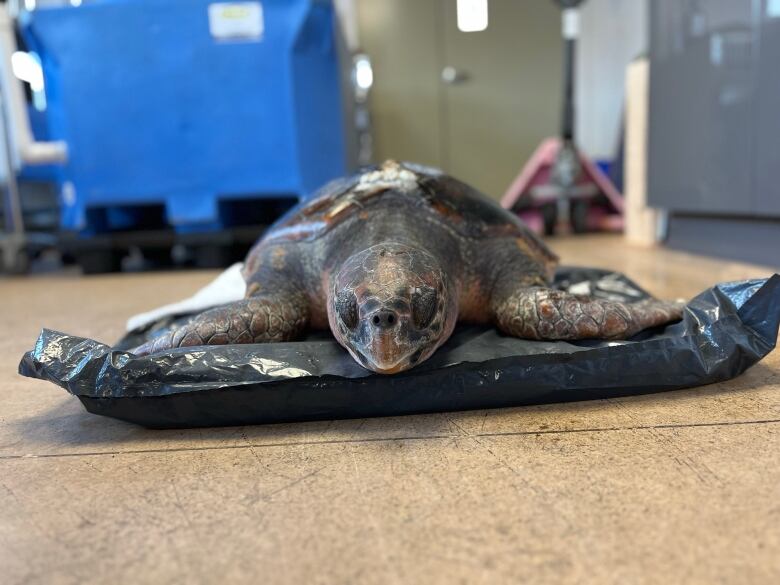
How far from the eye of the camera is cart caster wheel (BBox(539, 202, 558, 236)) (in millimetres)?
4141

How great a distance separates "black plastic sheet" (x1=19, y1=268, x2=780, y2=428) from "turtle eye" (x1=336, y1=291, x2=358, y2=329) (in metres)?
0.07

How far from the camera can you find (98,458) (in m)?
0.84

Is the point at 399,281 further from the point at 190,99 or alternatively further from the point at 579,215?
the point at 579,215

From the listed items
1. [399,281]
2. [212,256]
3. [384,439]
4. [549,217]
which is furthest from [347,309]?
[549,217]

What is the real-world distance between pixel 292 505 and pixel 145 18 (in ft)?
9.51

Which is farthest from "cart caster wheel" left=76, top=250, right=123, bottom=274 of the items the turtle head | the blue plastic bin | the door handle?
the door handle

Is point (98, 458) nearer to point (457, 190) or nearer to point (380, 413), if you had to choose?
point (380, 413)

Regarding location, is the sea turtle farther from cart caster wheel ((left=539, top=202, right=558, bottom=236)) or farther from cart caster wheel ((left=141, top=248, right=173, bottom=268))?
cart caster wheel ((left=539, top=202, right=558, bottom=236))

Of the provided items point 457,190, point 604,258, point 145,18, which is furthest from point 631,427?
point 145,18

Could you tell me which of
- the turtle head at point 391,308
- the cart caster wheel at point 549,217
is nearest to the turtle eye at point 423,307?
the turtle head at point 391,308

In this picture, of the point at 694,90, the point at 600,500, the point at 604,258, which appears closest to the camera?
the point at 600,500

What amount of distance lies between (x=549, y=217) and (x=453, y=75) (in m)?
1.42

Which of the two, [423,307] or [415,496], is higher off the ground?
[423,307]

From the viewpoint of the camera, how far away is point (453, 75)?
466 centimetres
